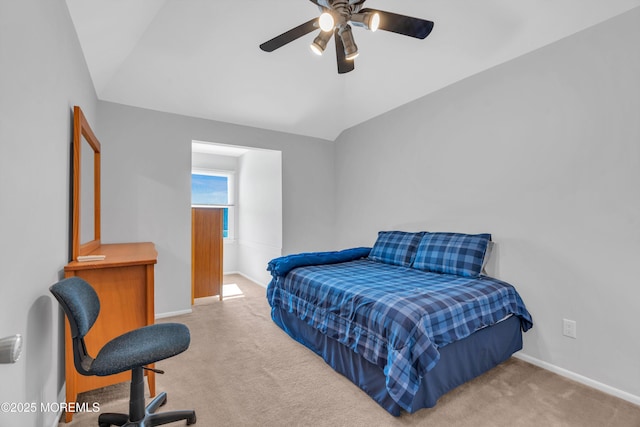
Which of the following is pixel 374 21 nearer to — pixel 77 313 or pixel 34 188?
pixel 34 188

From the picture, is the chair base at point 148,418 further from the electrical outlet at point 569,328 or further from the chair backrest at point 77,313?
the electrical outlet at point 569,328

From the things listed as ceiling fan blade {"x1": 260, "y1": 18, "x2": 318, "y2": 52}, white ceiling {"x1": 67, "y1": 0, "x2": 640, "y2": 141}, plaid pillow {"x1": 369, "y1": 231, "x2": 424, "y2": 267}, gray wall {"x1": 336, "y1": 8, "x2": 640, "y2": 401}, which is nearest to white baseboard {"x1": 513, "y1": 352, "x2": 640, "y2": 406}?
gray wall {"x1": 336, "y1": 8, "x2": 640, "y2": 401}

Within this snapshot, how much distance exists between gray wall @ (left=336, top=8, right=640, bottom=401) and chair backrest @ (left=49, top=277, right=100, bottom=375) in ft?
9.82

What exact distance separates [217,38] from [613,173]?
3351 mm

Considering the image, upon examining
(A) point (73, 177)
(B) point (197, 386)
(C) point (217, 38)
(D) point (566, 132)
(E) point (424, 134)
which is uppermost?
(C) point (217, 38)

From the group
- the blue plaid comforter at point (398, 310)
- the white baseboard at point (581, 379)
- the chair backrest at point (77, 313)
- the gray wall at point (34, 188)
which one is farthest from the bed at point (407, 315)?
the gray wall at point (34, 188)

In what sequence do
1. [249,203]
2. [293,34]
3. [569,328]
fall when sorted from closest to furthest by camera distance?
[293,34]
[569,328]
[249,203]

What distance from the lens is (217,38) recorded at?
2898 mm

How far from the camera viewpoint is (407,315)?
5.87 ft

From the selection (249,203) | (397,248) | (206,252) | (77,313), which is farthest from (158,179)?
(397,248)

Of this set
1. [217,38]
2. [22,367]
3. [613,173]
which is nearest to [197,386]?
[22,367]

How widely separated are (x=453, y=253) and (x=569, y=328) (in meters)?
0.95

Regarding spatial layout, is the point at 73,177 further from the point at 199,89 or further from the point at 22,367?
the point at 199,89

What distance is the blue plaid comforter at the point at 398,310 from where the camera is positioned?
172 cm
